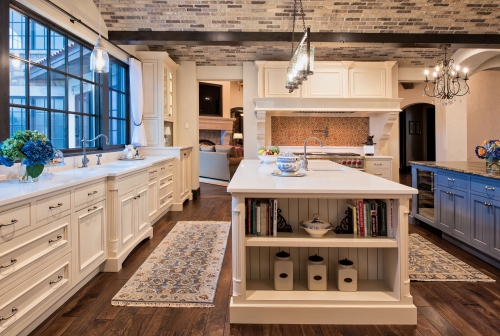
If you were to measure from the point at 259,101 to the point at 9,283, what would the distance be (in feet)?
15.4

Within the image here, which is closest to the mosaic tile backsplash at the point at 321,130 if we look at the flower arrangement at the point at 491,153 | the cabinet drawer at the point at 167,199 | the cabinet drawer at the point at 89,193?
the cabinet drawer at the point at 167,199

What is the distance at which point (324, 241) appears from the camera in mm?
2047

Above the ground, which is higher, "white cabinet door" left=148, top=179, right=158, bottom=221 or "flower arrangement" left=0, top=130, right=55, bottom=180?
"flower arrangement" left=0, top=130, right=55, bottom=180

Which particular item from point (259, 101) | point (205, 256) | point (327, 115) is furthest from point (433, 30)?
point (205, 256)

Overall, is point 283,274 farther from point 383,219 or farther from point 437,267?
point 437,267

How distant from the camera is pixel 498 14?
4652mm

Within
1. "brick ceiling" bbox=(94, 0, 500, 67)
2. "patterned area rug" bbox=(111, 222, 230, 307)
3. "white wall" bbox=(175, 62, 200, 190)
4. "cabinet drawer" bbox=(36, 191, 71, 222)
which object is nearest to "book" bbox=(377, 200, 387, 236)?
"patterned area rug" bbox=(111, 222, 230, 307)

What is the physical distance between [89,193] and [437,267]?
2.85 metres

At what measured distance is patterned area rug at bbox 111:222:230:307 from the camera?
236 cm

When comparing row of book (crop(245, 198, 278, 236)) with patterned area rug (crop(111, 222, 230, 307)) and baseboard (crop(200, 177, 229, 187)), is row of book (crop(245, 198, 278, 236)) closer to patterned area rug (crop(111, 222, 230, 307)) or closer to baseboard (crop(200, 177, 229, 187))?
patterned area rug (crop(111, 222, 230, 307))

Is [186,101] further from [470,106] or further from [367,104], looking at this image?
[470,106]

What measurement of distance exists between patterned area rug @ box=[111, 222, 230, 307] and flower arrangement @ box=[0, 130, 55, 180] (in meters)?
1.01

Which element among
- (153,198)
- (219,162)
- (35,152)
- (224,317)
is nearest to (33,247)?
(35,152)

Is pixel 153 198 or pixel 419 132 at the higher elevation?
pixel 419 132
